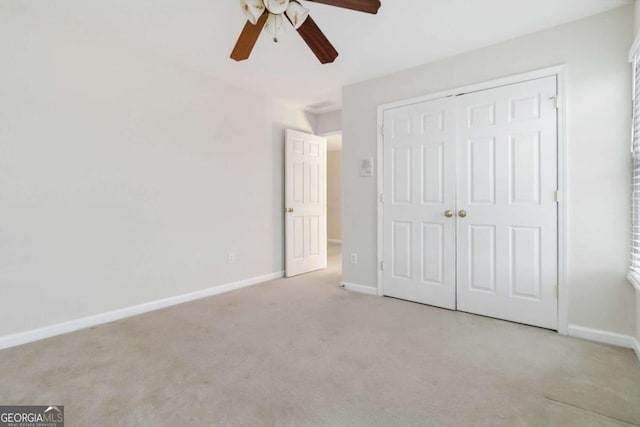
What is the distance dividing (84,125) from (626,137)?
416cm

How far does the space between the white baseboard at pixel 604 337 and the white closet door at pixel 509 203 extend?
151 millimetres

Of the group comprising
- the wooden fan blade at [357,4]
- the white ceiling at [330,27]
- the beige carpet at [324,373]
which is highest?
the white ceiling at [330,27]

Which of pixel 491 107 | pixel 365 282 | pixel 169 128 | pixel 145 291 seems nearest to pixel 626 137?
pixel 491 107

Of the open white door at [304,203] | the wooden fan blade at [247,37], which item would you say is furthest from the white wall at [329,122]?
the wooden fan blade at [247,37]

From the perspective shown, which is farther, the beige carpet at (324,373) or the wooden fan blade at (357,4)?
the wooden fan blade at (357,4)

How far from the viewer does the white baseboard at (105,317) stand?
235 centimetres

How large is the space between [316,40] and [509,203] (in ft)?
6.76

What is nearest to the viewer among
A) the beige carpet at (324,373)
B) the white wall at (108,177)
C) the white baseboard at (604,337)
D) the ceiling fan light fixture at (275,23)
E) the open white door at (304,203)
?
the beige carpet at (324,373)

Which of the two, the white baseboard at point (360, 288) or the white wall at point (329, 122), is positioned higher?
the white wall at point (329, 122)

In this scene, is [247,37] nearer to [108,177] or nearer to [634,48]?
[108,177]

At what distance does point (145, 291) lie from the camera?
3.07 m

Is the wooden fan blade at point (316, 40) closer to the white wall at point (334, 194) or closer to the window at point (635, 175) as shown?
the window at point (635, 175)

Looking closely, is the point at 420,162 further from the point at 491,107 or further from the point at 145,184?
the point at 145,184

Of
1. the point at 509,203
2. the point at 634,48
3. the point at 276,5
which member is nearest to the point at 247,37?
the point at 276,5
